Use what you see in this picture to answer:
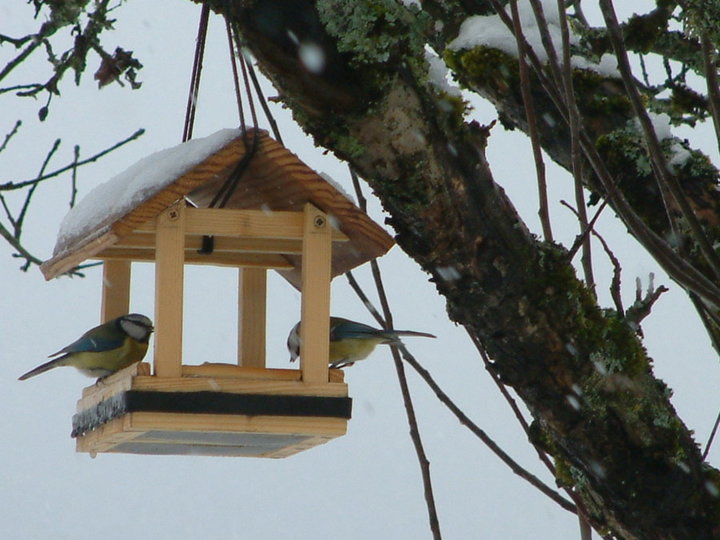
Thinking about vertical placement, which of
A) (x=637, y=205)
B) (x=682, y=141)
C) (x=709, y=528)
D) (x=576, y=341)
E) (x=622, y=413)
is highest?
(x=682, y=141)

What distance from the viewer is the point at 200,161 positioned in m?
1.90

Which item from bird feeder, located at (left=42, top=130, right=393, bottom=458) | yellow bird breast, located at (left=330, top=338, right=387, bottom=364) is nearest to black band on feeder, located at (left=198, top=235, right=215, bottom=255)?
bird feeder, located at (left=42, top=130, right=393, bottom=458)

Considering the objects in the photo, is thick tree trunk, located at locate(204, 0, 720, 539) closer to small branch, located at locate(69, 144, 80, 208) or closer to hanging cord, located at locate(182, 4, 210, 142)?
hanging cord, located at locate(182, 4, 210, 142)

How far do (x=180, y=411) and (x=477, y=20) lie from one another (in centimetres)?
128

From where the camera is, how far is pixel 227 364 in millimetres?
1951

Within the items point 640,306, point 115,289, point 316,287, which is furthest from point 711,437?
point 115,289

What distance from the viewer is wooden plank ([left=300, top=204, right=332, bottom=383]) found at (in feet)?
6.49

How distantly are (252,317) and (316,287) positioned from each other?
1.54 feet

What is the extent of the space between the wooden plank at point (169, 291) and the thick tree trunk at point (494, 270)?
0.39 metres

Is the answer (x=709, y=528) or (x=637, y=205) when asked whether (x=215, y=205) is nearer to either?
(x=637, y=205)

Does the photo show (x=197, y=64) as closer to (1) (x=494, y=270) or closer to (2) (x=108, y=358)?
(1) (x=494, y=270)

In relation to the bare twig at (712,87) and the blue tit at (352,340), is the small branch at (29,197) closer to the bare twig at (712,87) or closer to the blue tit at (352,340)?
the blue tit at (352,340)

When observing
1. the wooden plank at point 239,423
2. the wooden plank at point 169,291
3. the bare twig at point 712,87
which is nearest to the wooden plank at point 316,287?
the wooden plank at point 239,423

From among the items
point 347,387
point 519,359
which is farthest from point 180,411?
point 519,359
